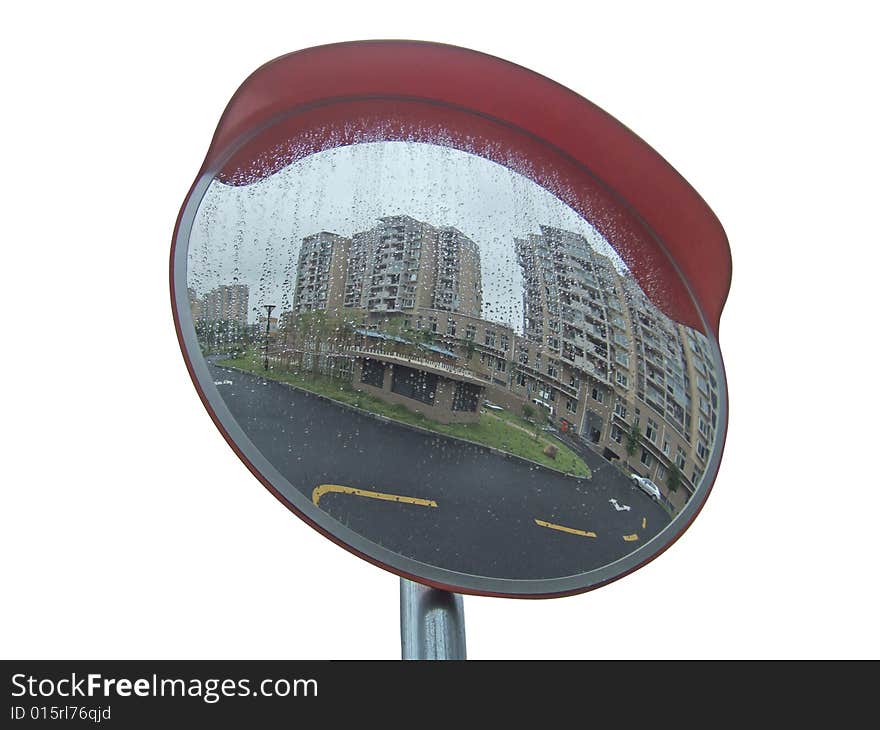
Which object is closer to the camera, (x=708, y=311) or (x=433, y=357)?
(x=433, y=357)

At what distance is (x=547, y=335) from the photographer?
250cm

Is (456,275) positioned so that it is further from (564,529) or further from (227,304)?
(564,529)

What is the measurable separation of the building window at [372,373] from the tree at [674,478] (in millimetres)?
905

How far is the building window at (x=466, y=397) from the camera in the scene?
2344 mm

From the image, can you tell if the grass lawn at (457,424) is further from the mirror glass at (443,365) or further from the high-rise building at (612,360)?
the high-rise building at (612,360)

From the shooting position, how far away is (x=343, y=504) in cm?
212

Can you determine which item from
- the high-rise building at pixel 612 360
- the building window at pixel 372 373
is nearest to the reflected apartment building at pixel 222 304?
the building window at pixel 372 373

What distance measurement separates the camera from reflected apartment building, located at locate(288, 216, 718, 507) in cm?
234

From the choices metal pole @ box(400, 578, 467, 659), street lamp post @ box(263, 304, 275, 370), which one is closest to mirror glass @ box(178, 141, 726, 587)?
street lamp post @ box(263, 304, 275, 370)

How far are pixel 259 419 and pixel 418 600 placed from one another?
662 millimetres

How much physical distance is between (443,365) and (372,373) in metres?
0.20
